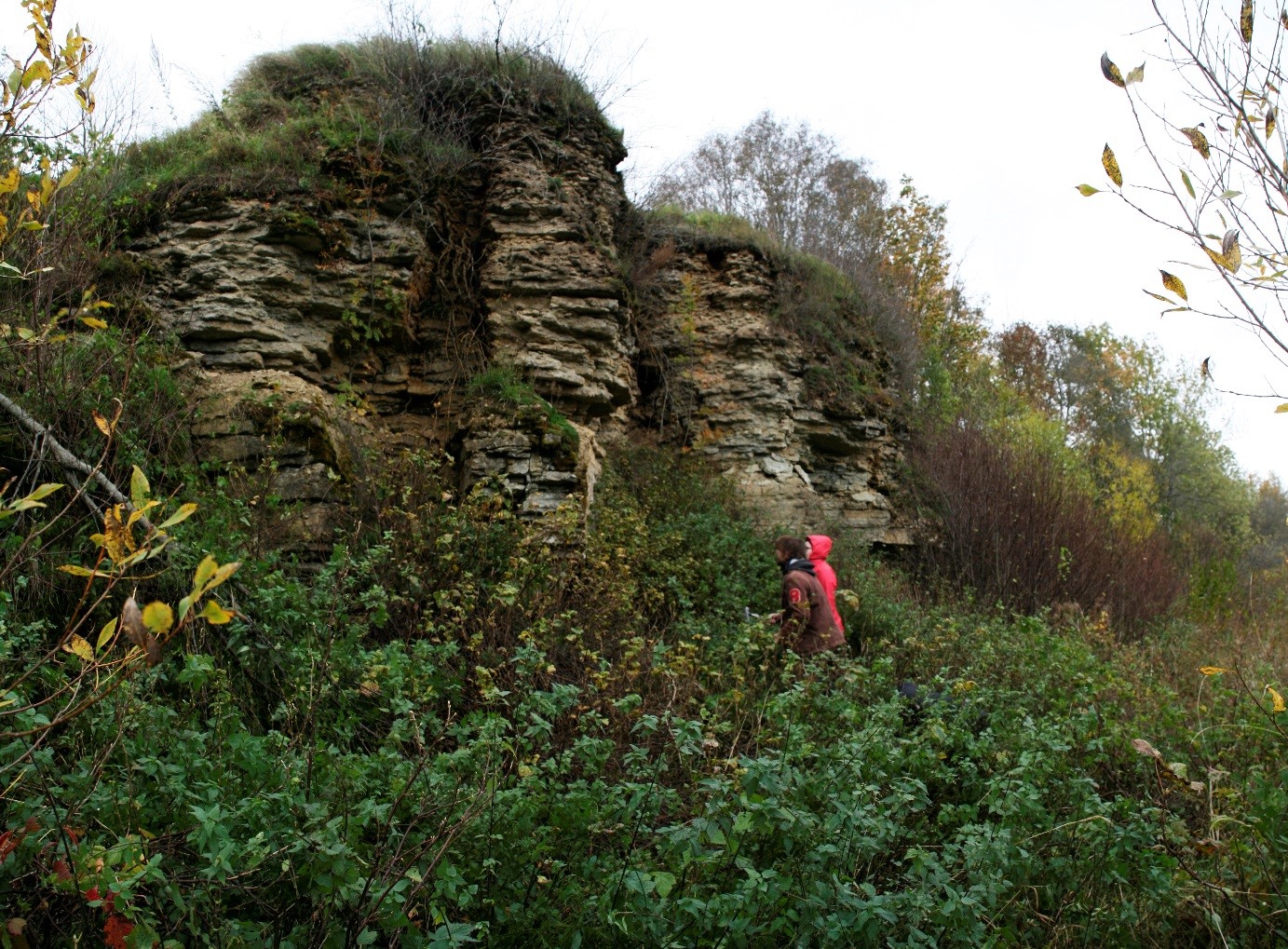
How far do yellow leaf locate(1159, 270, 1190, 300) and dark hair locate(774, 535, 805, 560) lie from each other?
5649mm

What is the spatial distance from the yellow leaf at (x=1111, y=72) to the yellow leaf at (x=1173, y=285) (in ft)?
1.77

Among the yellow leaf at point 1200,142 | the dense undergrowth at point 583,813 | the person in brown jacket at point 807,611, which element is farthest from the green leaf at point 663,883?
the person in brown jacket at point 807,611

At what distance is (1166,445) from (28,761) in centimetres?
3347

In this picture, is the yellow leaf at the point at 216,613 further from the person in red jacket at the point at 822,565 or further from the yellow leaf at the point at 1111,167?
the person in red jacket at the point at 822,565

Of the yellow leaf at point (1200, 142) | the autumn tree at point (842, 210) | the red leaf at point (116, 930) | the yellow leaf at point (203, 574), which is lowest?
the red leaf at point (116, 930)

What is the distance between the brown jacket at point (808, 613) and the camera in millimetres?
7289

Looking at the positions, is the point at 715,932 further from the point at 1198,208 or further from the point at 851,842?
the point at 1198,208

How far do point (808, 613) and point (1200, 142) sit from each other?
5282mm

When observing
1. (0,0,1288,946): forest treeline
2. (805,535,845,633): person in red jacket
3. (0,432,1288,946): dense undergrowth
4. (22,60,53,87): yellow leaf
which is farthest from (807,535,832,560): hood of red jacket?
(22,60,53,87): yellow leaf

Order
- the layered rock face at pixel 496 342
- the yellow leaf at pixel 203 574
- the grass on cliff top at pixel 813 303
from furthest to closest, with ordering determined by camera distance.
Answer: the grass on cliff top at pixel 813 303 < the layered rock face at pixel 496 342 < the yellow leaf at pixel 203 574

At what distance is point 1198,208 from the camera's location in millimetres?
2422

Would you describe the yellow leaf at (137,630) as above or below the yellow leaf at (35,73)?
below

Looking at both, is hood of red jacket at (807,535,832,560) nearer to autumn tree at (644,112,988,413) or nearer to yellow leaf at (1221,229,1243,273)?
yellow leaf at (1221,229,1243,273)

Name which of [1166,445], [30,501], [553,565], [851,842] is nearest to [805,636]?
[553,565]
